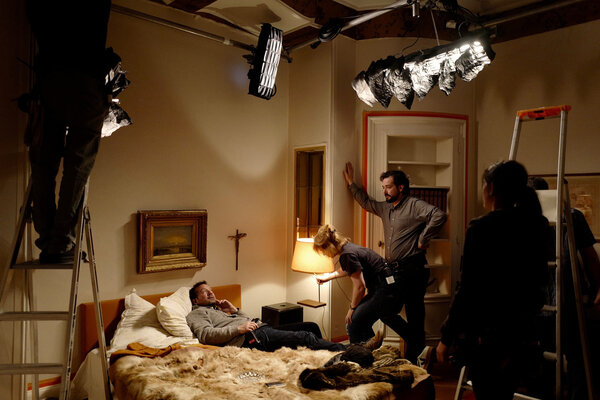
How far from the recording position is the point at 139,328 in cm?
334

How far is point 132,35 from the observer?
3.69m

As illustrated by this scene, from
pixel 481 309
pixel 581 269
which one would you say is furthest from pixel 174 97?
A: pixel 581 269

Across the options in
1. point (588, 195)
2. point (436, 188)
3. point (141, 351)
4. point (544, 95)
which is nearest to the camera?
point (141, 351)

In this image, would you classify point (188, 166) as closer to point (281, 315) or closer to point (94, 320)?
point (94, 320)

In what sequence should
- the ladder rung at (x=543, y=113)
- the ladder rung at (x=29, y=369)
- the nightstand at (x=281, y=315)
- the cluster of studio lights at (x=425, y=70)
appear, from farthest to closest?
the nightstand at (x=281, y=315)
the cluster of studio lights at (x=425, y=70)
the ladder rung at (x=543, y=113)
the ladder rung at (x=29, y=369)

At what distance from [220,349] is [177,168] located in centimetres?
169

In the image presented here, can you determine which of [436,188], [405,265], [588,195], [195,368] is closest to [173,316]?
[195,368]

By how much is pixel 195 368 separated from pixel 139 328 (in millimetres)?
777

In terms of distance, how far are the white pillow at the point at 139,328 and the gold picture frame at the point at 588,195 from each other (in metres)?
3.59

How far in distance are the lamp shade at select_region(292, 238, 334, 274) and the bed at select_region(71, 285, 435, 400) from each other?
1.02 metres

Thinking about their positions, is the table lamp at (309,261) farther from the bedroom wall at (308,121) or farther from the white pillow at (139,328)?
the white pillow at (139,328)

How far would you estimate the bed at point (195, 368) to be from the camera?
2.46 m

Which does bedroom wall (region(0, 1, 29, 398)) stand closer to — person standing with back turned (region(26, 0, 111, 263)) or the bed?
person standing with back turned (region(26, 0, 111, 263))

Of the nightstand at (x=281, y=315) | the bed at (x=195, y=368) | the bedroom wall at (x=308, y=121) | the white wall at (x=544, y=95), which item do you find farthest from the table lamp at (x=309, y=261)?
the white wall at (x=544, y=95)
